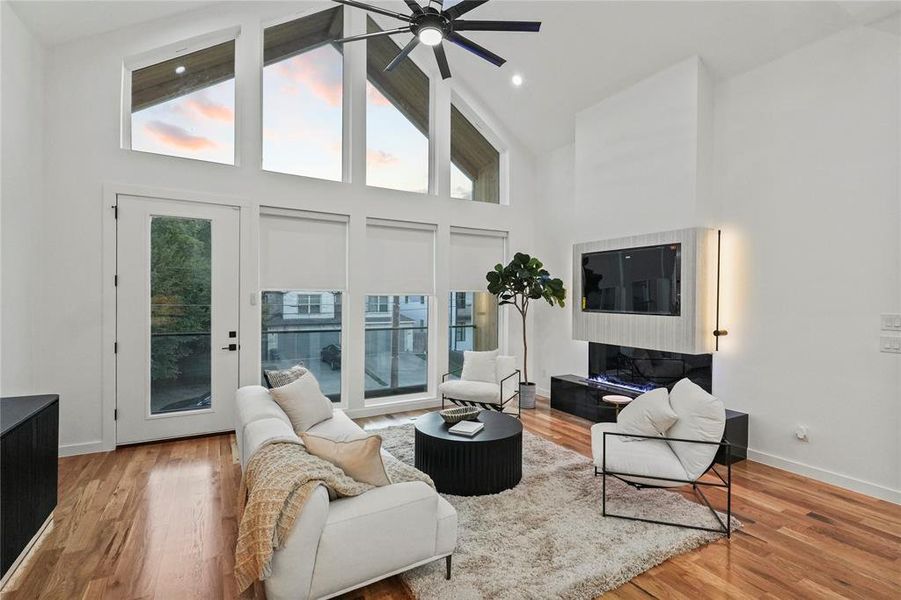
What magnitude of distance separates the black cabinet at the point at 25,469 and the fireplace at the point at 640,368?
4879mm

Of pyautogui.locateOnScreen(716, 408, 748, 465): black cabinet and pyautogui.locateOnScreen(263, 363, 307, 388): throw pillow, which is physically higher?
pyautogui.locateOnScreen(263, 363, 307, 388): throw pillow

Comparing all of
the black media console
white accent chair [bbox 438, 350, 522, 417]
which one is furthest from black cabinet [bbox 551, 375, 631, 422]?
white accent chair [bbox 438, 350, 522, 417]

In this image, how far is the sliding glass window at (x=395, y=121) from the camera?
563 cm

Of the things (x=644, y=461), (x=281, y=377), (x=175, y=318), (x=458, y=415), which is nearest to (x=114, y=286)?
(x=175, y=318)

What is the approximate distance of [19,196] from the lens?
3459 millimetres

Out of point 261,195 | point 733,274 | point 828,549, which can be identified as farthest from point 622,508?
point 261,195

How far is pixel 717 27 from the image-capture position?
393 cm

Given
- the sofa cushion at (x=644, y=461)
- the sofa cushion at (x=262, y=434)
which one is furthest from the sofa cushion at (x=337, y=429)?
the sofa cushion at (x=644, y=461)

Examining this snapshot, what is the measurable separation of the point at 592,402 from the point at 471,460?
8.20 ft

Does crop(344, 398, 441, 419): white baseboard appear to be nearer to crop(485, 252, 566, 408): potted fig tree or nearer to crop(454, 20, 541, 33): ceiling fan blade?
crop(485, 252, 566, 408): potted fig tree

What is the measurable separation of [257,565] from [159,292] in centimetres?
352

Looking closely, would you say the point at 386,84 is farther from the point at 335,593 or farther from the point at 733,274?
the point at 335,593

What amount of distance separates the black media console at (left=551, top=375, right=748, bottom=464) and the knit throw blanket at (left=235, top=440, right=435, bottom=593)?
11.8 ft

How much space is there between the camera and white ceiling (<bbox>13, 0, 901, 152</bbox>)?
3.59m
